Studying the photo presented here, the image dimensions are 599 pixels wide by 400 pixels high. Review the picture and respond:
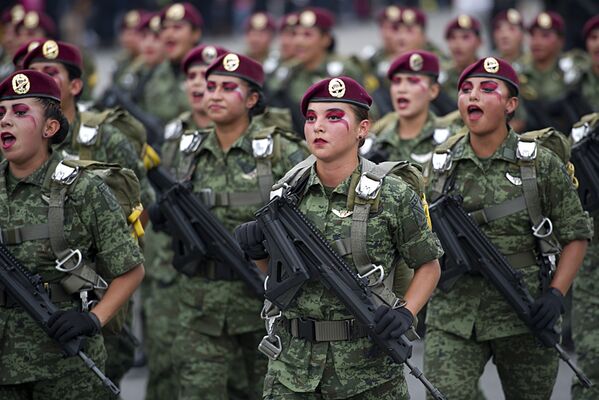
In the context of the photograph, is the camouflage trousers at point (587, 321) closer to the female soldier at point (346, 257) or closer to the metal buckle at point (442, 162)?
the metal buckle at point (442, 162)

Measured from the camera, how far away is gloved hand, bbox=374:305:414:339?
647cm

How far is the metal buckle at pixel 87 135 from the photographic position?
28.4ft

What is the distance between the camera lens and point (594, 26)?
11.4 m

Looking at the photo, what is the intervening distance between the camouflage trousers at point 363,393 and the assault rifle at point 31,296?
77 cm

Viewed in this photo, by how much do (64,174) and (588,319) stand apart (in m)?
3.54

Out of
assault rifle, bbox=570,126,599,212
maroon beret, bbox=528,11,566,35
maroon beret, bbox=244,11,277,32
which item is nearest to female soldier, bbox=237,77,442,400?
assault rifle, bbox=570,126,599,212

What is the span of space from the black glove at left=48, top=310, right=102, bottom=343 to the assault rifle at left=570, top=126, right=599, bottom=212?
339 cm

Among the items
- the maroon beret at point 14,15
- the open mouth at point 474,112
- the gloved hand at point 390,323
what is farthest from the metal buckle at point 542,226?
the maroon beret at point 14,15

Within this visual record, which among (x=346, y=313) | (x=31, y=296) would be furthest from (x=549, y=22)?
(x=31, y=296)

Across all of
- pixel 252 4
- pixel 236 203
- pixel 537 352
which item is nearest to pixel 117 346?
pixel 236 203

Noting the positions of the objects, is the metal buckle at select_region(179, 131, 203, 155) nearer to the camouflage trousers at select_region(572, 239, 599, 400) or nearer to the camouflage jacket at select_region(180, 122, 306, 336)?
the camouflage jacket at select_region(180, 122, 306, 336)

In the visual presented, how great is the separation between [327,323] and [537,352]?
1.64m

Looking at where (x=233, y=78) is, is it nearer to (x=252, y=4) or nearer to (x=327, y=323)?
(x=327, y=323)

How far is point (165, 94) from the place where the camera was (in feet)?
44.1
